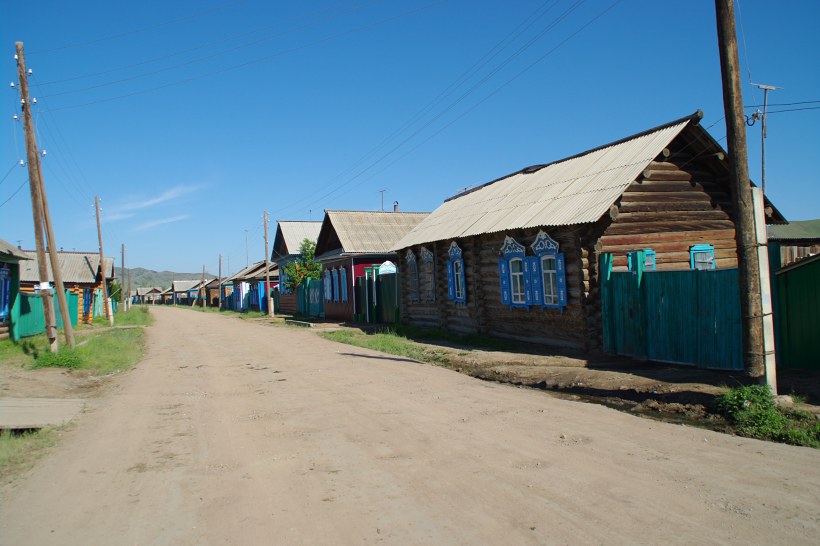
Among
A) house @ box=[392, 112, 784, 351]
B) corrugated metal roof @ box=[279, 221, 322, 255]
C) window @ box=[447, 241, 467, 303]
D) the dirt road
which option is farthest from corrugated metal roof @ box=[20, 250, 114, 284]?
the dirt road

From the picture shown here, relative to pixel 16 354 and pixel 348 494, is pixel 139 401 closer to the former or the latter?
pixel 348 494

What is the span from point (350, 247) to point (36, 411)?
2045cm

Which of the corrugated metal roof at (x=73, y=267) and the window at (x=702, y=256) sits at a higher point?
the corrugated metal roof at (x=73, y=267)

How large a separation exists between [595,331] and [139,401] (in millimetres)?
9263

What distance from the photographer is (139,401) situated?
10.4 m

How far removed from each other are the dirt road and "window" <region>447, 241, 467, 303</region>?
9.95m

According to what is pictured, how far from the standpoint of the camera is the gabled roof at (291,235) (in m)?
44.5

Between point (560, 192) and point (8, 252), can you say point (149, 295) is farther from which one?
point (560, 192)

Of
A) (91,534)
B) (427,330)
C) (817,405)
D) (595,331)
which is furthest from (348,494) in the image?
(427,330)

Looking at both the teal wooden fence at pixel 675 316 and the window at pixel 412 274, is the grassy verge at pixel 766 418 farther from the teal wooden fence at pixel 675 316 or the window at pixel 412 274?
the window at pixel 412 274

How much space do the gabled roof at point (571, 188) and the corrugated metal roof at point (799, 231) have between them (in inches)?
952

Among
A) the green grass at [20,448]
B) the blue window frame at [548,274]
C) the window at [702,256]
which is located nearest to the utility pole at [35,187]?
the green grass at [20,448]

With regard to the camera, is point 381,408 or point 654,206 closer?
point 381,408

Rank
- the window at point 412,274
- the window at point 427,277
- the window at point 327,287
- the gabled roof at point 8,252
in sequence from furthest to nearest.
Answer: the window at point 327,287 → the window at point 412,274 → the window at point 427,277 → the gabled roof at point 8,252
